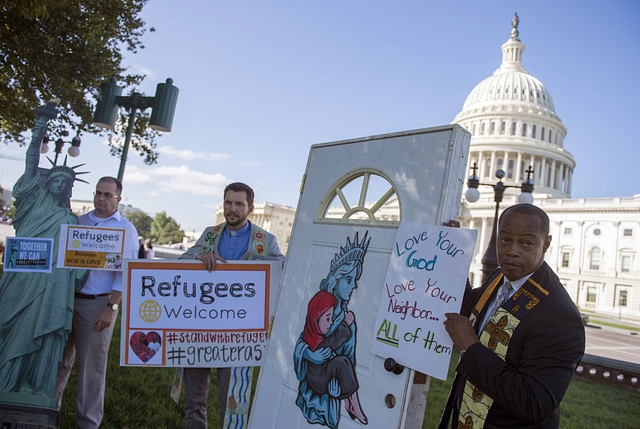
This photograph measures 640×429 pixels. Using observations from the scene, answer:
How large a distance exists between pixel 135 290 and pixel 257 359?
1.04 m

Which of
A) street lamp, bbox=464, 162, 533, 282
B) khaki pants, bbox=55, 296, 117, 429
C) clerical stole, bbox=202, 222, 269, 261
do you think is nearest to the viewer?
clerical stole, bbox=202, 222, 269, 261

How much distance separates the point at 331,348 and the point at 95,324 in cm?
228

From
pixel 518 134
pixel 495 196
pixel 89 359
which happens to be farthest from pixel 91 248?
pixel 518 134

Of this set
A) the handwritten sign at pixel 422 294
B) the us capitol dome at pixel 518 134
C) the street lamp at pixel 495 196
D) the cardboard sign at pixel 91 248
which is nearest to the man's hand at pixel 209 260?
the cardboard sign at pixel 91 248

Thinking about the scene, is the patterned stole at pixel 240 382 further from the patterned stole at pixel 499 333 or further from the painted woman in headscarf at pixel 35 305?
the patterned stole at pixel 499 333

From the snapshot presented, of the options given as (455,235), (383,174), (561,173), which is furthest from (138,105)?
(561,173)

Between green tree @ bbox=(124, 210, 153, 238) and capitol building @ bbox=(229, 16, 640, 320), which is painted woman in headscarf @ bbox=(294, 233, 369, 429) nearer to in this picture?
capitol building @ bbox=(229, 16, 640, 320)

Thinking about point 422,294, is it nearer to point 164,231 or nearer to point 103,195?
point 103,195

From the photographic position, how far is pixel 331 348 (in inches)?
99.9

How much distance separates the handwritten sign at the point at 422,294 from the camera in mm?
2121

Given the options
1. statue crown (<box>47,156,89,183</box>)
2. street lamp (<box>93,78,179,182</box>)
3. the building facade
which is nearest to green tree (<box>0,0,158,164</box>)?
street lamp (<box>93,78,179,182</box>)

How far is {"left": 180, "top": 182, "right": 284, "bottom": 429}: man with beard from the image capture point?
337 centimetres

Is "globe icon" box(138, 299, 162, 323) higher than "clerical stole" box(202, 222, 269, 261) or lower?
lower

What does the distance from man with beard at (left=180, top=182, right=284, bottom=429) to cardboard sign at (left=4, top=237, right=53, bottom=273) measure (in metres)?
1.20
